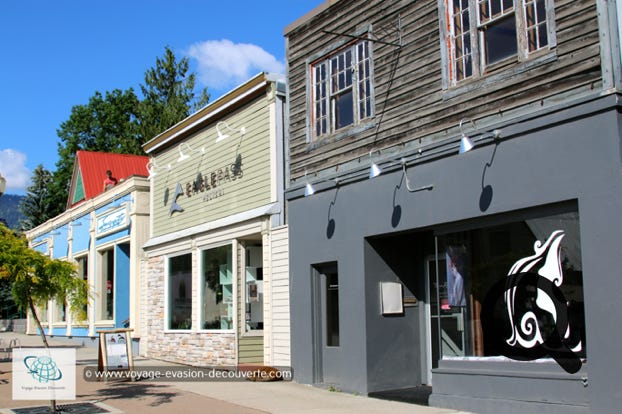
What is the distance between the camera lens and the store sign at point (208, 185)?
53.5 feet

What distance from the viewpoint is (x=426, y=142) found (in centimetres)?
1081

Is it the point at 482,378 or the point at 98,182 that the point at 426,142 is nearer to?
the point at 482,378

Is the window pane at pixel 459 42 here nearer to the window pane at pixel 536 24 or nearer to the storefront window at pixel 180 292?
the window pane at pixel 536 24

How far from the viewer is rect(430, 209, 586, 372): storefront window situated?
28.4ft

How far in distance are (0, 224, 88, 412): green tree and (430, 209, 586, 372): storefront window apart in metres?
5.59

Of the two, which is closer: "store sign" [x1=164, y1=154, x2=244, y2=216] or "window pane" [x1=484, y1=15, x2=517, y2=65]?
"window pane" [x1=484, y1=15, x2=517, y2=65]

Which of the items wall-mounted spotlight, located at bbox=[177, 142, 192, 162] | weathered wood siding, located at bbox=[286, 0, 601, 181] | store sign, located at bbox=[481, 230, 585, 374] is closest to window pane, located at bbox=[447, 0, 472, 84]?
weathered wood siding, located at bbox=[286, 0, 601, 181]

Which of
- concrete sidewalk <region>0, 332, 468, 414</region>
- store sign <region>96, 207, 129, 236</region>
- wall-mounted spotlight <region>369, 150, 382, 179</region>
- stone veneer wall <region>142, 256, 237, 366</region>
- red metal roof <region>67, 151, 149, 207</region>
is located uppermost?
red metal roof <region>67, 151, 149, 207</region>

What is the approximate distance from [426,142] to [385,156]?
3.16ft

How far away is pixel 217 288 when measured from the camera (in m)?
17.1

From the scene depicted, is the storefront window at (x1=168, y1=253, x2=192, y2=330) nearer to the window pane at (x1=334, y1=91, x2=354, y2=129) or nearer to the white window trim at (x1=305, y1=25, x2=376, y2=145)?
the white window trim at (x1=305, y1=25, x2=376, y2=145)

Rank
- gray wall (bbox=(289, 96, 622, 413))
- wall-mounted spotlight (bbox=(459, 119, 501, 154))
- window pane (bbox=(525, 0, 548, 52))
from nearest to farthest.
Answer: gray wall (bbox=(289, 96, 622, 413)) < window pane (bbox=(525, 0, 548, 52)) < wall-mounted spotlight (bbox=(459, 119, 501, 154))

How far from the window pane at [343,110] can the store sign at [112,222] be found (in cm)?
1116

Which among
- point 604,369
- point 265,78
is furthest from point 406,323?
point 265,78
